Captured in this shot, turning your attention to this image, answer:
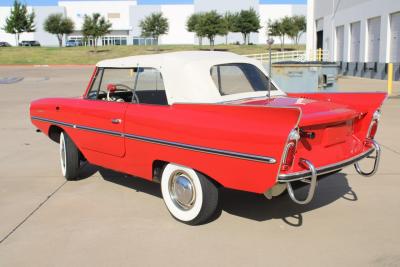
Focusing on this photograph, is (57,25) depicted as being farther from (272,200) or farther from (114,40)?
(272,200)

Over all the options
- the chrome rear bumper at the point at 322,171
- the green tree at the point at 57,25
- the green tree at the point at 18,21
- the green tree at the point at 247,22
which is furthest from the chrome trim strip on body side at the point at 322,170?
the green tree at the point at 57,25

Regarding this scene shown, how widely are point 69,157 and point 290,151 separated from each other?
3.11 m

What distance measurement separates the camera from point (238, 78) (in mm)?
5430

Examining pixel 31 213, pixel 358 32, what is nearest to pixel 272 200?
pixel 31 213

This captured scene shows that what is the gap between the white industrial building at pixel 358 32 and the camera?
24.6 meters

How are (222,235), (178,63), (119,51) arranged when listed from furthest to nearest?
(119,51) → (178,63) → (222,235)

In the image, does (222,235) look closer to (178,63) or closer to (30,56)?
(178,63)

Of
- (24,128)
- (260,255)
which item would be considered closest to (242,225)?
(260,255)

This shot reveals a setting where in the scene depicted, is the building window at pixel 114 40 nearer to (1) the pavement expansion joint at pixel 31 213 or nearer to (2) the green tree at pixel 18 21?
(2) the green tree at pixel 18 21

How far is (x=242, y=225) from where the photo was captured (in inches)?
174

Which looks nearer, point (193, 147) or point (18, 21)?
point (193, 147)

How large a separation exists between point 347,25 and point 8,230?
29935mm

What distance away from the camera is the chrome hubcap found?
4.36 meters

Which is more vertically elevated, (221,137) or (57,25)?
(57,25)
